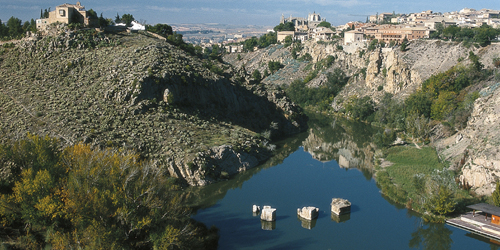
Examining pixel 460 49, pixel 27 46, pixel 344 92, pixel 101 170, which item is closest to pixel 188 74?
pixel 27 46

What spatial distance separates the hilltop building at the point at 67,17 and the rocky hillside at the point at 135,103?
8.73 feet

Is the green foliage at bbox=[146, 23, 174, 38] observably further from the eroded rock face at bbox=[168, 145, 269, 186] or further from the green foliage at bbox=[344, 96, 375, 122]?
the green foliage at bbox=[344, 96, 375, 122]

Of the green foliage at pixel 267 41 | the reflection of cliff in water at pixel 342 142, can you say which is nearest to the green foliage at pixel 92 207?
the reflection of cliff in water at pixel 342 142

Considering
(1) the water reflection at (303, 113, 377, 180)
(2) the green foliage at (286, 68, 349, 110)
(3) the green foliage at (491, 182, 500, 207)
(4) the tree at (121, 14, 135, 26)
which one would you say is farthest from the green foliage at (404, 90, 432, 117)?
(4) the tree at (121, 14, 135, 26)

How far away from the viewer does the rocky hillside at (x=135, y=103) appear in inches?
1527

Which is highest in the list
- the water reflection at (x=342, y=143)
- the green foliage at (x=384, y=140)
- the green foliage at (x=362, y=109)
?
the green foliage at (x=362, y=109)

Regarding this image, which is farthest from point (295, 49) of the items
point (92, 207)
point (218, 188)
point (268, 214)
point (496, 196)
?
point (92, 207)

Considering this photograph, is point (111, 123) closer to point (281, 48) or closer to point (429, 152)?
point (429, 152)

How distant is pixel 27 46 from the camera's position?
5059 cm

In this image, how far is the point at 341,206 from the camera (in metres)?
32.3

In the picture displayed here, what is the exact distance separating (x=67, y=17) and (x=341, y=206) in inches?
1562

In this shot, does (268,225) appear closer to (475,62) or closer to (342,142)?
(342,142)

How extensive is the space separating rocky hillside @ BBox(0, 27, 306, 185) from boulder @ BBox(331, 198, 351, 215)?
432 inches

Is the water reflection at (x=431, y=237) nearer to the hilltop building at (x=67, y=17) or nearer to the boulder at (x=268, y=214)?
the boulder at (x=268, y=214)
